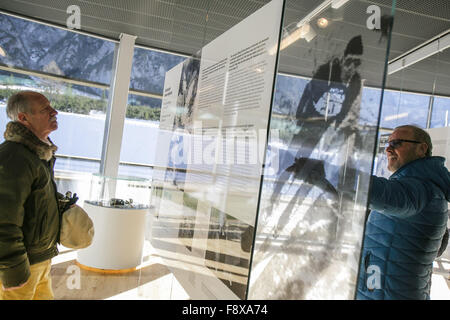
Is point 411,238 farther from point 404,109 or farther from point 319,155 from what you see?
point 404,109

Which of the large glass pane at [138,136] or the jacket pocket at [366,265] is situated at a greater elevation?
the large glass pane at [138,136]

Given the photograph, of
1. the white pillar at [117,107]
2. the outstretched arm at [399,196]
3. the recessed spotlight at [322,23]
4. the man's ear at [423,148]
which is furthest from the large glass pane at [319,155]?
the white pillar at [117,107]

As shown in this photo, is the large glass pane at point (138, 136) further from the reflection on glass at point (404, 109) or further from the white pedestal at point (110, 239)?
the reflection on glass at point (404, 109)

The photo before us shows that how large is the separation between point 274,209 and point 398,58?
4.72m

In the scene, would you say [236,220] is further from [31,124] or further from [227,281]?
[31,124]

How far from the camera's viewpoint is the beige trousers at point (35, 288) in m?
1.70

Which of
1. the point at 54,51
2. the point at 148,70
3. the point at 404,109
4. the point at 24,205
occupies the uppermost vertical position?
the point at 148,70

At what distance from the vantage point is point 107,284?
4.05 m

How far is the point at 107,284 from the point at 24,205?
2.66 meters

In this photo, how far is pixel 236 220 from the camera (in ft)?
5.60

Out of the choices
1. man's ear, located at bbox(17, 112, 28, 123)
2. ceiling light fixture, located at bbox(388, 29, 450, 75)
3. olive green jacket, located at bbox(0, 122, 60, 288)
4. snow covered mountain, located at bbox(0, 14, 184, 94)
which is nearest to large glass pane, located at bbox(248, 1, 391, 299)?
olive green jacket, located at bbox(0, 122, 60, 288)

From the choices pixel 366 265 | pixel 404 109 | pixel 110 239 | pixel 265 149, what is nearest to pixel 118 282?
pixel 110 239

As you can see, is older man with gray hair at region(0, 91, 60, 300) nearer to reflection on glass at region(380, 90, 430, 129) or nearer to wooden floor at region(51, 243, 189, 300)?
wooden floor at region(51, 243, 189, 300)

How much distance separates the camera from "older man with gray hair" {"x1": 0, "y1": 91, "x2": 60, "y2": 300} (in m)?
1.61
